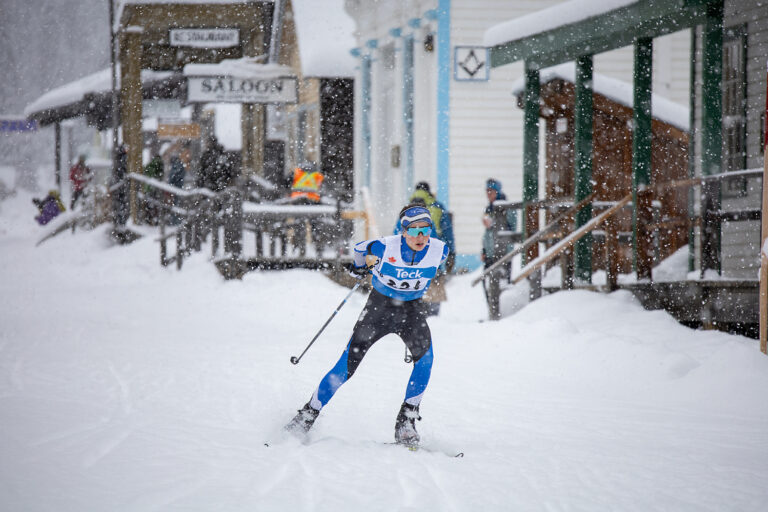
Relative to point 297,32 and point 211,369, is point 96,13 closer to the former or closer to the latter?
point 297,32

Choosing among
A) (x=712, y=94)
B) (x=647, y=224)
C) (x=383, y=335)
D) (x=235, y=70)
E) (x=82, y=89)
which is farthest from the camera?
(x=82, y=89)

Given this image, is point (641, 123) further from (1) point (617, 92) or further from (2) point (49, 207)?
(2) point (49, 207)

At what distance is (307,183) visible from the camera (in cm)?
1756

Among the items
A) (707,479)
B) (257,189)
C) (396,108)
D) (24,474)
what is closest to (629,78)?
(396,108)

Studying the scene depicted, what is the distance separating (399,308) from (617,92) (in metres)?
9.01

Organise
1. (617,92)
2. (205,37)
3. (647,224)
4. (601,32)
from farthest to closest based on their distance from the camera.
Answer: (205,37) < (617,92) < (601,32) < (647,224)

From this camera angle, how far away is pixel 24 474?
181 inches

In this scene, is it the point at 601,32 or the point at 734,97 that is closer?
the point at 601,32

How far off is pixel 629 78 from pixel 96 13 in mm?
95053

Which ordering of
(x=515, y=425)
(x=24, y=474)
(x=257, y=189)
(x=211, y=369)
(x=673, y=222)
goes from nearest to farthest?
(x=24, y=474) → (x=515, y=425) → (x=211, y=369) → (x=673, y=222) → (x=257, y=189)

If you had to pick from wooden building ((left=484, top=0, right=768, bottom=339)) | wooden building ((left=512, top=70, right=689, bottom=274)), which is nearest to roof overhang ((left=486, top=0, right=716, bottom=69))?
wooden building ((left=484, top=0, right=768, bottom=339))

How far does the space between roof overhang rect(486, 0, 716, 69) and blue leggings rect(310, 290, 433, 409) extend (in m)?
5.60

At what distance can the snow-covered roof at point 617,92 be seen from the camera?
13422 mm

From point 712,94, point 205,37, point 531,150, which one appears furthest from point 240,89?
point 712,94
